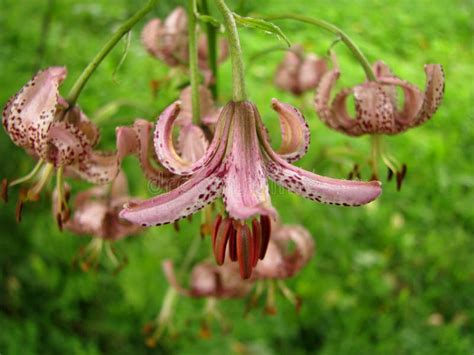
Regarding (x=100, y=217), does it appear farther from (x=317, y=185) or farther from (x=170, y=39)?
(x=317, y=185)

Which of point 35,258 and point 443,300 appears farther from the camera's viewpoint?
point 443,300

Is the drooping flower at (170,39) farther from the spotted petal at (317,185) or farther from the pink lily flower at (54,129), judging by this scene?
the spotted petal at (317,185)

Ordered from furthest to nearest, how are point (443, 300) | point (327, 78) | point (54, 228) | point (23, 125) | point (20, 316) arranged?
1. point (443, 300)
2. point (20, 316)
3. point (54, 228)
4. point (327, 78)
5. point (23, 125)

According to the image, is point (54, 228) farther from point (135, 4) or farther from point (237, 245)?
point (237, 245)

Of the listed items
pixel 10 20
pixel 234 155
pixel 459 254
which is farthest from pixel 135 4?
pixel 459 254

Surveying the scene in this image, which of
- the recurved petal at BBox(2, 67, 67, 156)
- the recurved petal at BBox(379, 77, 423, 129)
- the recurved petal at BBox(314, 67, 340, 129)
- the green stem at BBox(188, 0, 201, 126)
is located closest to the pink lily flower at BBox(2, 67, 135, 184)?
the recurved petal at BBox(2, 67, 67, 156)
